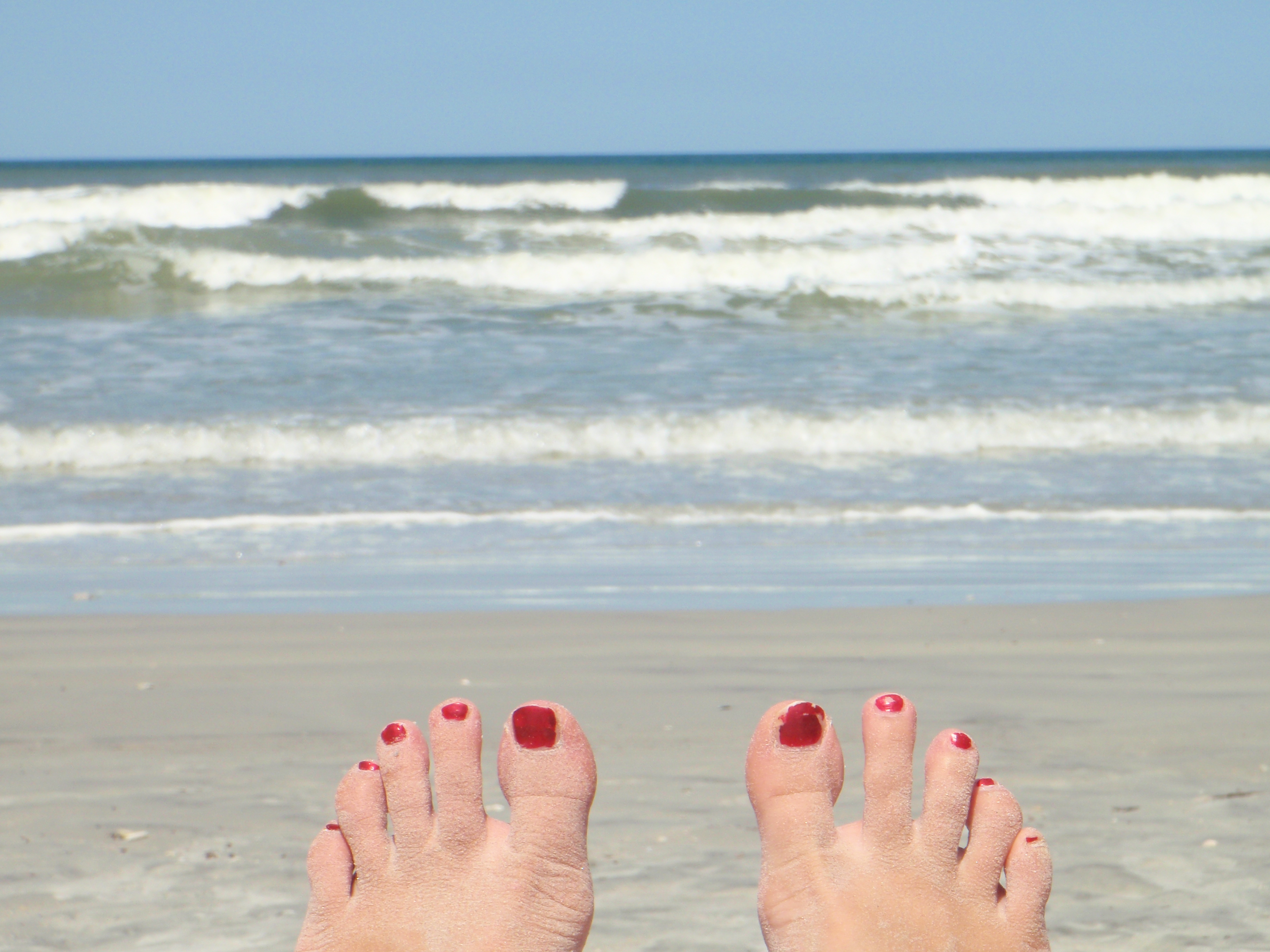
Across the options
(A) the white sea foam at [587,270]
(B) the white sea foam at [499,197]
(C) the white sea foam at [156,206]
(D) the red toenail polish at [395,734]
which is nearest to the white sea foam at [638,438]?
(D) the red toenail polish at [395,734]

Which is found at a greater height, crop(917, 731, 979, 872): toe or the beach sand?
crop(917, 731, 979, 872): toe

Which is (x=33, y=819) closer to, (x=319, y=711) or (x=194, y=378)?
(x=319, y=711)

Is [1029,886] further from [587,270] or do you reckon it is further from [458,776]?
[587,270]

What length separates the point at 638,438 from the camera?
5930 millimetres

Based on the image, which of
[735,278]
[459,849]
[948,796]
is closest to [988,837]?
[948,796]

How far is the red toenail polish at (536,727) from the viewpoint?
5.25 ft

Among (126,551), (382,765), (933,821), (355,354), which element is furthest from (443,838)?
(355,354)

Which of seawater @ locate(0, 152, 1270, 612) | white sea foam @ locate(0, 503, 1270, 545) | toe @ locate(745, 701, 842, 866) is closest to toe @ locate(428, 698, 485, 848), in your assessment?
toe @ locate(745, 701, 842, 866)

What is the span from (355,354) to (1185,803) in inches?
258

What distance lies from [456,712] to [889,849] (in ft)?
1.89

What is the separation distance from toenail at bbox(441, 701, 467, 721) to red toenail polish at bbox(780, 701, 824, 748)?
0.41 metres

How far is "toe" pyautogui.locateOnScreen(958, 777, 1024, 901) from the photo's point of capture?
1618mm

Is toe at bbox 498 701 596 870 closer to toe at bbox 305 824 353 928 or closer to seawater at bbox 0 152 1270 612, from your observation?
toe at bbox 305 824 353 928

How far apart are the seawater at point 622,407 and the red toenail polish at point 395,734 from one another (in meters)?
1.75
